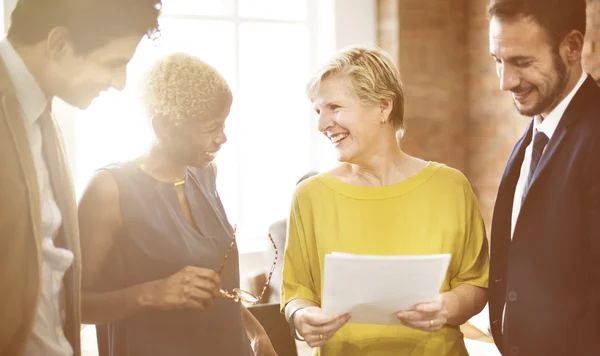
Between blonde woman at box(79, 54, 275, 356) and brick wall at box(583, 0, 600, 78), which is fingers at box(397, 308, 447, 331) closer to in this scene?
blonde woman at box(79, 54, 275, 356)

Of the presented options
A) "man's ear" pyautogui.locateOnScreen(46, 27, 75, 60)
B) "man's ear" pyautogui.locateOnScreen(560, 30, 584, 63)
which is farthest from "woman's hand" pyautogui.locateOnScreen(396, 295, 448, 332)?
"man's ear" pyautogui.locateOnScreen(46, 27, 75, 60)

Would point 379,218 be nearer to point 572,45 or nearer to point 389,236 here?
point 389,236

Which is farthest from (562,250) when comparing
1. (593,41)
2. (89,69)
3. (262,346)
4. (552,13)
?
(593,41)

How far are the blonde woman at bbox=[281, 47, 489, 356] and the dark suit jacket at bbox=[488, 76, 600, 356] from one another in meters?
0.13

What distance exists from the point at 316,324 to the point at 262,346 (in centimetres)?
23

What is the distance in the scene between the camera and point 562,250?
1.22 m

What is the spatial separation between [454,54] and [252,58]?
1520 mm

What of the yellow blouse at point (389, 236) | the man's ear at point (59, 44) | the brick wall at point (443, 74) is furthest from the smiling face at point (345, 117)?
the brick wall at point (443, 74)

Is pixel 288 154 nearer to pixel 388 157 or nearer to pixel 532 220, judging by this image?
pixel 388 157

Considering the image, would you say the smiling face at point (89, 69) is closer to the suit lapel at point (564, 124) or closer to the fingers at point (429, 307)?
the fingers at point (429, 307)

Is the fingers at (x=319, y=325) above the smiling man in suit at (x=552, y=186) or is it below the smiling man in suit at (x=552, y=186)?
below

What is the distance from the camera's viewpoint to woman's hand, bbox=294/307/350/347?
1246 mm

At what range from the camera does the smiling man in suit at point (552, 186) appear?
47.2 inches

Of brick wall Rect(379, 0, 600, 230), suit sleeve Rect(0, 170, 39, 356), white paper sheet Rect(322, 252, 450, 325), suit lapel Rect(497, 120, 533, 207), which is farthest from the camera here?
brick wall Rect(379, 0, 600, 230)
